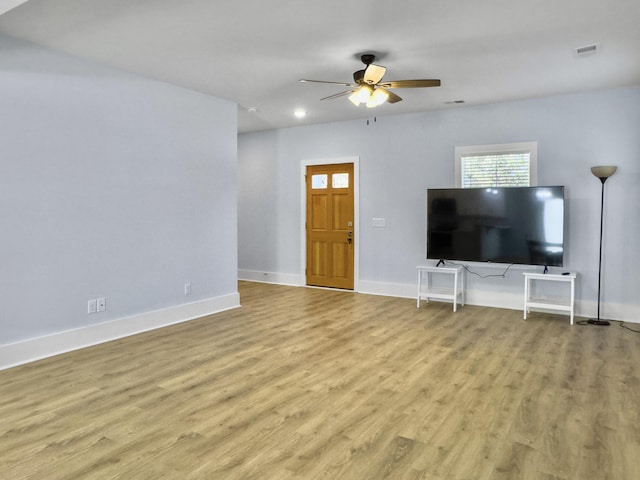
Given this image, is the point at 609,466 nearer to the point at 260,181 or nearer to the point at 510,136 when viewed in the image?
the point at 510,136

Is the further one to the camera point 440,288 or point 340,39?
point 440,288

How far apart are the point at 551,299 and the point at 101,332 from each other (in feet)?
17.1

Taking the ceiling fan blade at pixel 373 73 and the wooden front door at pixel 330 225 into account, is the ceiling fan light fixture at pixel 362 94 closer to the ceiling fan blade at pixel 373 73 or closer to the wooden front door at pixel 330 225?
the ceiling fan blade at pixel 373 73

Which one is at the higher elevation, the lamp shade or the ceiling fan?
the ceiling fan

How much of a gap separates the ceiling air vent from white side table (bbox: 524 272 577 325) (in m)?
2.47

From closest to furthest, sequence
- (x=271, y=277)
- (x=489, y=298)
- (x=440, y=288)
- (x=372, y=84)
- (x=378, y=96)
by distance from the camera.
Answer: (x=372, y=84) < (x=378, y=96) < (x=489, y=298) < (x=440, y=288) < (x=271, y=277)

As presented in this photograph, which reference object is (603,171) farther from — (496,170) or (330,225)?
(330,225)

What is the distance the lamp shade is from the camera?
504 cm

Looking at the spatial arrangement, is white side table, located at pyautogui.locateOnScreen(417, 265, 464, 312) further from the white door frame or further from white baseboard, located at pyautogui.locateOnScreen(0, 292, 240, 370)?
white baseboard, located at pyautogui.locateOnScreen(0, 292, 240, 370)

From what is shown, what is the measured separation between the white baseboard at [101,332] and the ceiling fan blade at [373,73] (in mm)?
3314

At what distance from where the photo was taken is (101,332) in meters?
4.43

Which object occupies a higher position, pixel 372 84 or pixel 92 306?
pixel 372 84

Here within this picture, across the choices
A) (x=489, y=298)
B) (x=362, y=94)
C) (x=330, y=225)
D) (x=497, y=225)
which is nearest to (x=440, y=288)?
(x=489, y=298)

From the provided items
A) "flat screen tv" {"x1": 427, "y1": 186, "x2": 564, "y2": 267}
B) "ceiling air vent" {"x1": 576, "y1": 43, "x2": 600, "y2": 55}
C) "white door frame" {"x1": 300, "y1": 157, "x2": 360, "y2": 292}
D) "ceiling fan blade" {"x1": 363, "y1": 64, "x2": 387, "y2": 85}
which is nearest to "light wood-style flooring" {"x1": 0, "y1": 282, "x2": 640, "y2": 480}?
"flat screen tv" {"x1": 427, "y1": 186, "x2": 564, "y2": 267}
